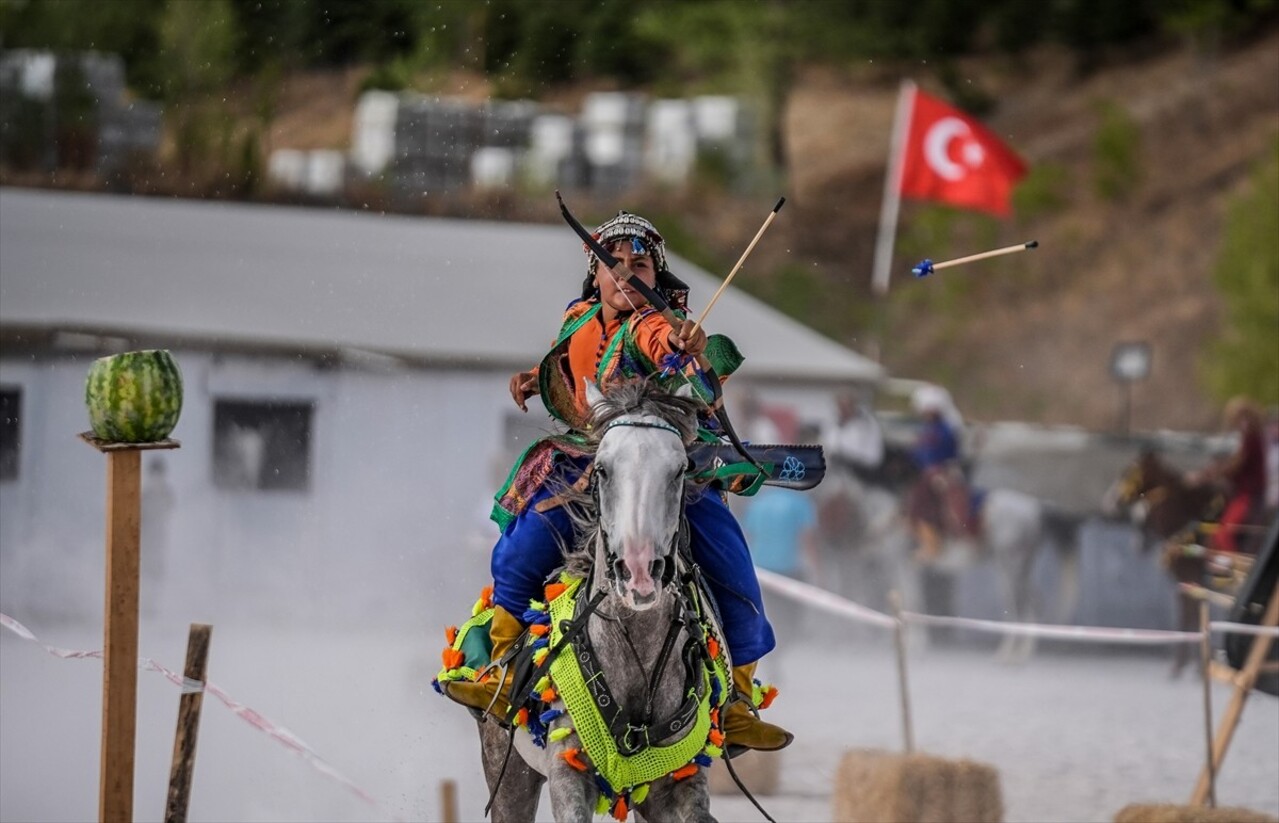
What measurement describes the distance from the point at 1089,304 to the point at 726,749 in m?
34.9

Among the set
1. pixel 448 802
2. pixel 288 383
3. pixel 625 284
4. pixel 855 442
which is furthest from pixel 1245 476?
pixel 625 284

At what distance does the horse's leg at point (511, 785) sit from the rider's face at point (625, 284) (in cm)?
135

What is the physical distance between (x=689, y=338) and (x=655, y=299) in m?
0.26

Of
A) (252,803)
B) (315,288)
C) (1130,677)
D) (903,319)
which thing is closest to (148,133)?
(315,288)

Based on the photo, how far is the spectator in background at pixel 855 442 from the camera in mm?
16484

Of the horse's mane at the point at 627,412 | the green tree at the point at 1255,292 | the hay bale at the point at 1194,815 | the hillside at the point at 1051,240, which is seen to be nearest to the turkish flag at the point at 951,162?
the green tree at the point at 1255,292

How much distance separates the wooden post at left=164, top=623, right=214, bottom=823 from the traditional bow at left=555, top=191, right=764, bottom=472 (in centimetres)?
223

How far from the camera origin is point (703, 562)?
521cm

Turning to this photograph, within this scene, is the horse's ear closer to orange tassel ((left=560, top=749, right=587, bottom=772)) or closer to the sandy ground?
orange tassel ((left=560, top=749, right=587, bottom=772))

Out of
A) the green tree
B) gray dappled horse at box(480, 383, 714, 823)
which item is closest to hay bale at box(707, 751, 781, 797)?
gray dappled horse at box(480, 383, 714, 823)

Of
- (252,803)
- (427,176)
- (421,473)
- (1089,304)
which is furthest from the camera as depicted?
(1089,304)

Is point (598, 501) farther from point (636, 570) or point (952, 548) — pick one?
point (952, 548)

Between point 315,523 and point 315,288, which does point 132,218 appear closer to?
point 315,288

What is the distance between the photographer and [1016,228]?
134 feet
